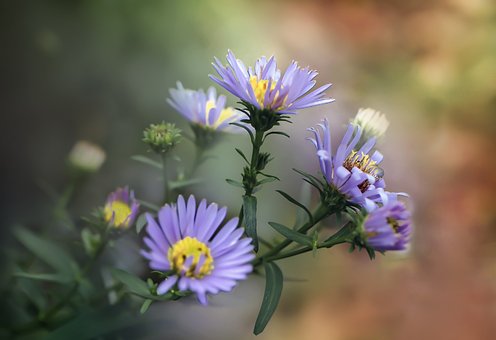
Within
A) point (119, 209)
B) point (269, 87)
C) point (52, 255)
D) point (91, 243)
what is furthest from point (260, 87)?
point (52, 255)

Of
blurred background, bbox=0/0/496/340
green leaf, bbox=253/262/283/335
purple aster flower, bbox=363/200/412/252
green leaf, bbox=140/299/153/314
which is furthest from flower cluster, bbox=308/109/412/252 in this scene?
blurred background, bbox=0/0/496/340

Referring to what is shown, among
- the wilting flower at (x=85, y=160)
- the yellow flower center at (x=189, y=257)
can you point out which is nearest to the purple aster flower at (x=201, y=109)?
the yellow flower center at (x=189, y=257)

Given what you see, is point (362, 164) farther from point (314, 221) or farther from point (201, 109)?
point (201, 109)

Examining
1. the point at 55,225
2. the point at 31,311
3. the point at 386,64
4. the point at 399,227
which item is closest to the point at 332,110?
the point at 386,64

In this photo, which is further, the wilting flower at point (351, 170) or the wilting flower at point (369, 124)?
the wilting flower at point (369, 124)

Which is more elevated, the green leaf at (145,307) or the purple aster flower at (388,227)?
the purple aster flower at (388,227)

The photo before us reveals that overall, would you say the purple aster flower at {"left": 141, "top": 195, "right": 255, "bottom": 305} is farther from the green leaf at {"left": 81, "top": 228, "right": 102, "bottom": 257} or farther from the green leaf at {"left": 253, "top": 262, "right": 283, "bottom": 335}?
the green leaf at {"left": 81, "top": 228, "right": 102, "bottom": 257}

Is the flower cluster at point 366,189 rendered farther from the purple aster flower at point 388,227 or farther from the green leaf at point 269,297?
the green leaf at point 269,297
